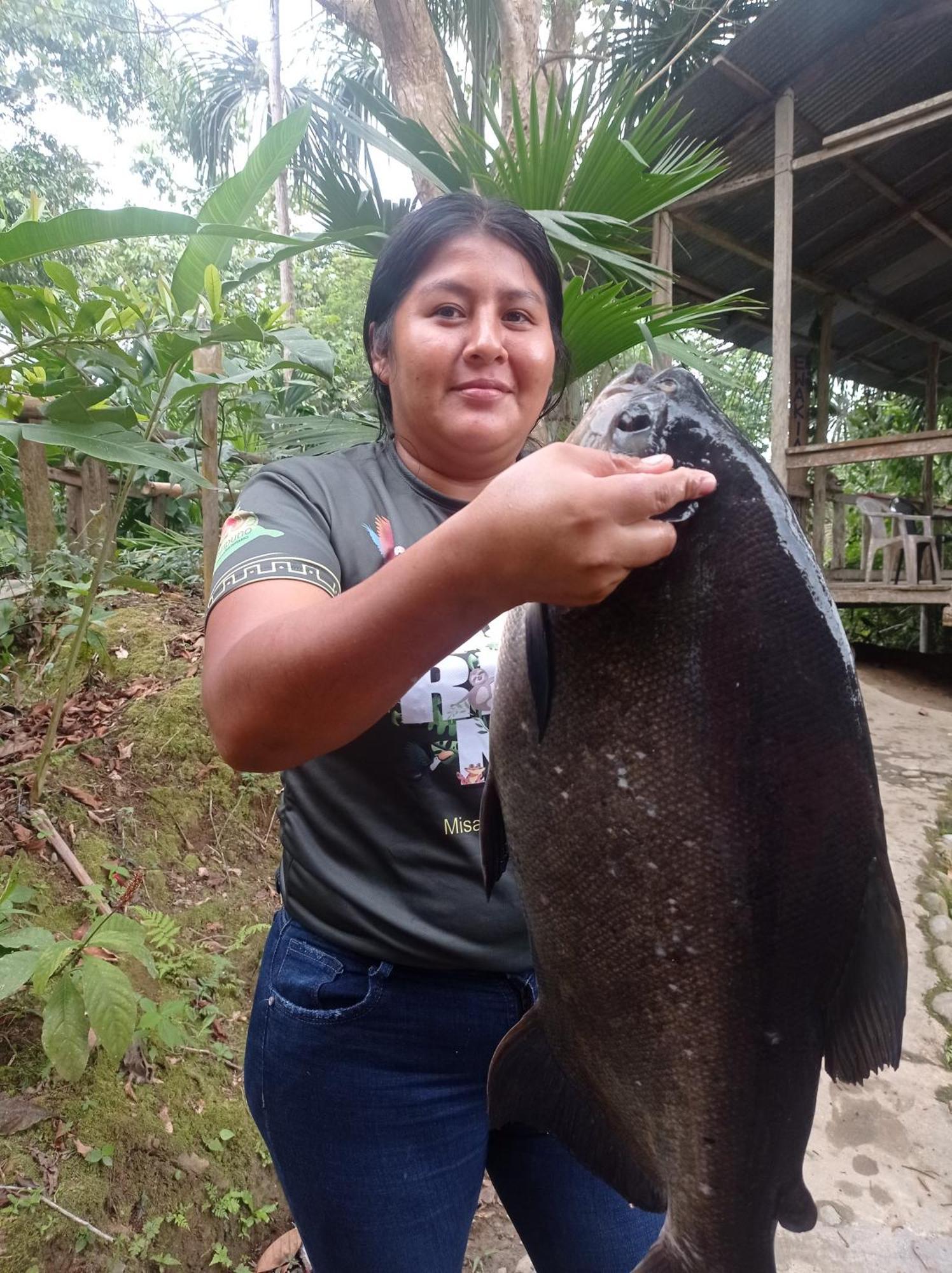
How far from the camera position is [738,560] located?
112cm

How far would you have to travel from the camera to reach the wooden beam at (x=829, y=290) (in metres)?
9.27

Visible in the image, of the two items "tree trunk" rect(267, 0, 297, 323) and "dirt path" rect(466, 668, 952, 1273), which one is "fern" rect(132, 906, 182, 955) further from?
"tree trunk" rect(267, 0, 297, 323)

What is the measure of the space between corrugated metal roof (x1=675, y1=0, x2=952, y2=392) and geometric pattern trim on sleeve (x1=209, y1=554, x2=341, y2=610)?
632cm

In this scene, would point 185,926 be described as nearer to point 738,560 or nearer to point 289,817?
point 289,817

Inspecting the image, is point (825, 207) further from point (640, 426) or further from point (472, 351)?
point (640, 426)

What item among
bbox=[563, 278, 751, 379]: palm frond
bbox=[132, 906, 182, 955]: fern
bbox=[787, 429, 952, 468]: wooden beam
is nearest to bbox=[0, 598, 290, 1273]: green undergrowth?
bbox=[132, 906, 182, 955]: fern

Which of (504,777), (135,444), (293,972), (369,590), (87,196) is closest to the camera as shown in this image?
(369,590)

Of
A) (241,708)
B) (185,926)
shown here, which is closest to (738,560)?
(241,708)

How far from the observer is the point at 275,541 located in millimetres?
1217

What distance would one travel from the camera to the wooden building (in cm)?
739

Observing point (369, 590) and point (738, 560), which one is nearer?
point (369, 590)

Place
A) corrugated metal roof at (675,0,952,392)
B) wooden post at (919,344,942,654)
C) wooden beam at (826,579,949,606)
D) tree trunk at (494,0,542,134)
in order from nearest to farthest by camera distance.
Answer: corrugated metal roof at (675,0,952,392) < tree trunk at (494,0,542,134) < wooden beam at (826,579,949,606) < wooden post at (919,344,942,654)

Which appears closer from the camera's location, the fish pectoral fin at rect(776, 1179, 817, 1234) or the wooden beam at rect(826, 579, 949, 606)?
the fish pectoral fin at rect(776, 1179, 817, 1234)

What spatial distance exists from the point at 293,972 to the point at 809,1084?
82cm
